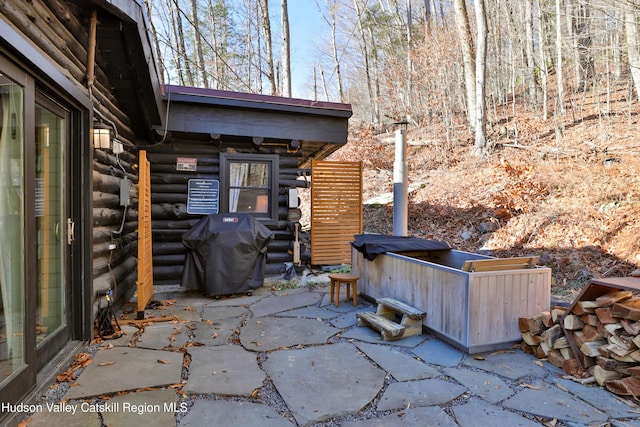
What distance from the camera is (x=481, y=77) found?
10.3m

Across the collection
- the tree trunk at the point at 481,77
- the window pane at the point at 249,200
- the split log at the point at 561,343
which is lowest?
the split log at the point at 561,343

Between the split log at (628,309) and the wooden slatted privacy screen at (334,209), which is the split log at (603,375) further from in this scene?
the wooden slatted privacy screen at (334,209)

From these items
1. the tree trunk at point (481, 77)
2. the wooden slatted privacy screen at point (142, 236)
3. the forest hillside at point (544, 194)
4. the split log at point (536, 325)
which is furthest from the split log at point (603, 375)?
the tree trunk at point (481, 77)

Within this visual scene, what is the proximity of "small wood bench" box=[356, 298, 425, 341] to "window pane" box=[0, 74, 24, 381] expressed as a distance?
8.97 ft

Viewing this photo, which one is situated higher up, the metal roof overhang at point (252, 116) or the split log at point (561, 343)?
the metal roof overhang at point (252, 116)

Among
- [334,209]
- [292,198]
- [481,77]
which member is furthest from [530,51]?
[292,198]

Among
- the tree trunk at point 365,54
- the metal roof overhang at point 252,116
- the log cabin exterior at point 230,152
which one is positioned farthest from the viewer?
the tree trunk at point 365,54

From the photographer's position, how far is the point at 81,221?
3.27 metres

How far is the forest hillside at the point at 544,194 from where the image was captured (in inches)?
225

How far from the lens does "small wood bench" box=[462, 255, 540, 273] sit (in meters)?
3.24

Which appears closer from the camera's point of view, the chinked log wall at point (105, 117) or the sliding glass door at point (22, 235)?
the sliding glass door at point (22, 235)

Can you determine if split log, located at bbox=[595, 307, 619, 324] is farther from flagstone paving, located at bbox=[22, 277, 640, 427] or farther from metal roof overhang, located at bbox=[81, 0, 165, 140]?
→ metal roof overhang, located at bbox=[81, 0, 165, 140]

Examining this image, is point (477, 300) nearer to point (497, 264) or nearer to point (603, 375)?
point (497, 264)

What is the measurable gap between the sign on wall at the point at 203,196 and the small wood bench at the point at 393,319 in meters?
3.16
